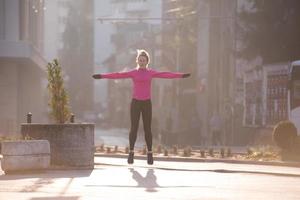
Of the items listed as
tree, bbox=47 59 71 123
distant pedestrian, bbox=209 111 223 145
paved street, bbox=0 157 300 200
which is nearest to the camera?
paved street, bbox=0 157 300 200

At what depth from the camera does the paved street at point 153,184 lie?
9.73 meters

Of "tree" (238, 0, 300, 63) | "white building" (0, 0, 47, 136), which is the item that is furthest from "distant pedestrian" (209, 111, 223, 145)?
"white building" (0, 0, 47, 136)

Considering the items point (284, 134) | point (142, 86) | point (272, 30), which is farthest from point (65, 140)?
point (272, 30)

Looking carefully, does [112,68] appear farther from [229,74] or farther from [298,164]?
[298,164]

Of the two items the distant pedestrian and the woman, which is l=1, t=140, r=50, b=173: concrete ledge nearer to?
the woman

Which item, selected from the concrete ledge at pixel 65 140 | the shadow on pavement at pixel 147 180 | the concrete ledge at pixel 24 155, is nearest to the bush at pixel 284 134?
the shadow on pavement at pixel 147 180

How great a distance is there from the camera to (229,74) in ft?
148

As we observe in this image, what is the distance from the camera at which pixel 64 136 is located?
1438 cm

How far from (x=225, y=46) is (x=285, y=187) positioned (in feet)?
116

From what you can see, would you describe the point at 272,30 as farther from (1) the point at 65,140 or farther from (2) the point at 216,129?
(1) the point at 65,140

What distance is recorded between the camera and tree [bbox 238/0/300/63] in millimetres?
36500

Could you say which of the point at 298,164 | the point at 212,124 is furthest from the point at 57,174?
the point at 212,124

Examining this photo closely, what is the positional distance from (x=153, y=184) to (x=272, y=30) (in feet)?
88.7

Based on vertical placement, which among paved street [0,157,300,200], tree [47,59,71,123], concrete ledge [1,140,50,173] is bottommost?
paved street [0,157,300,200]
